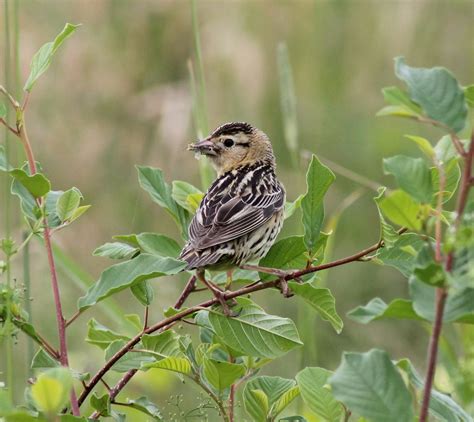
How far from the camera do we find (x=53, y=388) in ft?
4.85

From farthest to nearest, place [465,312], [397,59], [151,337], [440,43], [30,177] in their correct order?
[440,43] < [151,337] < [30,177] < [397,59] < [465,312]

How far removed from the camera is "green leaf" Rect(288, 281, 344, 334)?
2062 mm

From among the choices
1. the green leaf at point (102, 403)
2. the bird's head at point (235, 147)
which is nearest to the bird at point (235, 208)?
the bird's head at point (235, 147)

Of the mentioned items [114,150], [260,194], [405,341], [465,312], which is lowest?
[405,341]

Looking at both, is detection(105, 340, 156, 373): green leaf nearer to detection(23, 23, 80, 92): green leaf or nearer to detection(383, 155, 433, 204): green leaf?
detection(23, 23, 80, 92): green leaf

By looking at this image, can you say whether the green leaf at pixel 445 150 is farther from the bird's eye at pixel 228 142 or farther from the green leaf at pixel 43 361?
the bird's eye at pixel 228 142

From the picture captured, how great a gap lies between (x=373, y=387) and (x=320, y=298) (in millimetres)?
514

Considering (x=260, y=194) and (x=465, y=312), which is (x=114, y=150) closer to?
(x=260, y=194)

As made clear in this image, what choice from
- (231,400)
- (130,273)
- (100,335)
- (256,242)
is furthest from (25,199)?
(256,242)

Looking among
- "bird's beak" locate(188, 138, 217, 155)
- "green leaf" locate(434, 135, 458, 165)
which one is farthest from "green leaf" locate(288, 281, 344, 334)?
"bird's beak" locate(188, 138, 217, 155)

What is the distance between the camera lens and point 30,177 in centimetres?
197

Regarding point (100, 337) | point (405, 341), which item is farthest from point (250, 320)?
point (405, 341)

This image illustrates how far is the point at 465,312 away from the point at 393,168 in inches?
10.0

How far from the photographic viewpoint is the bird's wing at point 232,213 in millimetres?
3017
